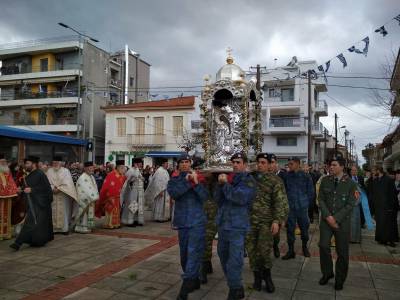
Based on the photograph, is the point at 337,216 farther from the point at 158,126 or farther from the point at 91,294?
the point at 158,126

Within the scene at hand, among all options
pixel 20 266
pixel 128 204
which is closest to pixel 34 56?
pixel 128 204

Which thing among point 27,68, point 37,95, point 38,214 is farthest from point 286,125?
point 38,214

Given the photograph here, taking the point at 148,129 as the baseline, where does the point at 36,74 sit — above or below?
above

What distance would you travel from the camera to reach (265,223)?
5371 mm

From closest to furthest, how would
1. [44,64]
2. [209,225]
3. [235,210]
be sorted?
[235,210] < [209,225] < [44,64]

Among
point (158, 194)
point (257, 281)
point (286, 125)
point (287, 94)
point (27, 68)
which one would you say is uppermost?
point (27, 68)

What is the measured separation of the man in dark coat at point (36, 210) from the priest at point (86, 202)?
147 cm

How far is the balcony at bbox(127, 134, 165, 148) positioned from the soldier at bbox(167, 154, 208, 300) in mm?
32136

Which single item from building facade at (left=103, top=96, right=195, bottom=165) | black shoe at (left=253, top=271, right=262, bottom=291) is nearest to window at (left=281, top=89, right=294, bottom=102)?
building facade at (left=103, top=96, right=195, bottom=165)

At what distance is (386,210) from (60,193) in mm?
7572

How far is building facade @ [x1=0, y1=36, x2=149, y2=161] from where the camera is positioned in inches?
1526

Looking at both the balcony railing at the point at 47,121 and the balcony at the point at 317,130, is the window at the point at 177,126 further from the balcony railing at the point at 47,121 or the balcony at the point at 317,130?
the balcony at the point at 317,130

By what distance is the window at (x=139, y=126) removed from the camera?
37844mm

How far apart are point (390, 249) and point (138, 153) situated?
101 ft
